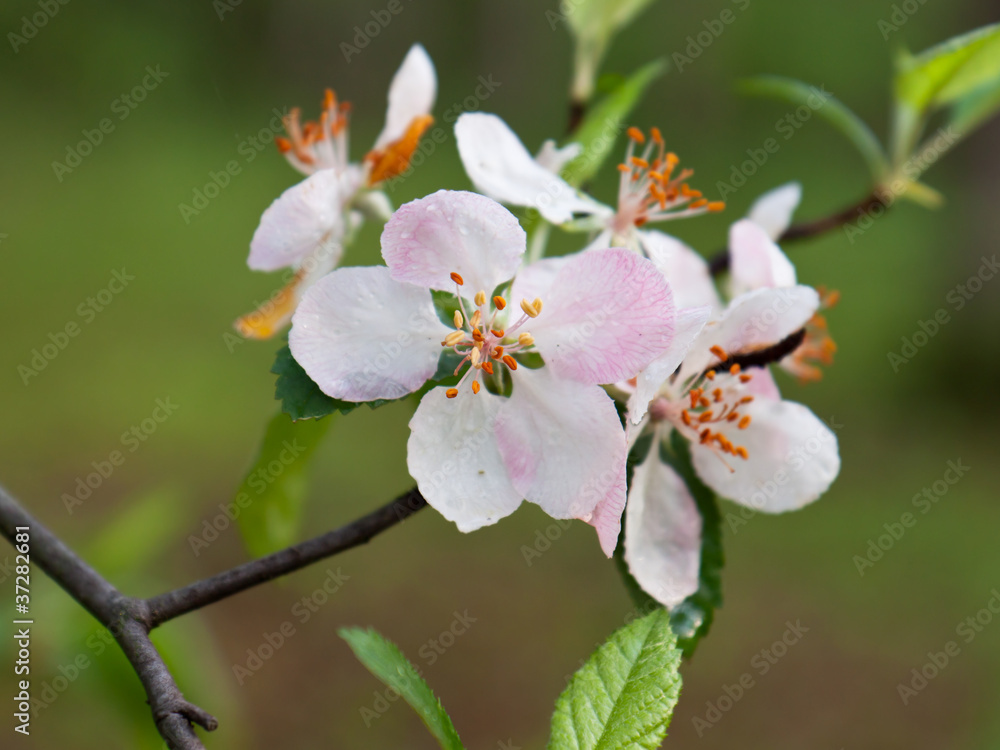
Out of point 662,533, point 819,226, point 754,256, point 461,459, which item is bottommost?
point 819,226

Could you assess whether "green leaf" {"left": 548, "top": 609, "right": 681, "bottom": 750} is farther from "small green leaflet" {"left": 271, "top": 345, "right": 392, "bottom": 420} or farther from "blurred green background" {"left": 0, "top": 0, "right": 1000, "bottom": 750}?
"blurred green background" {"left": 0, "top": 0, "right": 1000, "bottom": 750}

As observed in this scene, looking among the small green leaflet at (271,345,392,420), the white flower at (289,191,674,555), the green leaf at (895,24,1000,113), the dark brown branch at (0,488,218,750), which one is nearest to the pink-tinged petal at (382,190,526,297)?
the white flower at (289,191,674,555)

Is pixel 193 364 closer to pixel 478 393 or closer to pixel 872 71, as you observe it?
pixel 478 393

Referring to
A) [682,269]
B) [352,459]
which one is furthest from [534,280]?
[352,459]

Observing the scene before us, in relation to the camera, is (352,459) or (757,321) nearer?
(757,321)

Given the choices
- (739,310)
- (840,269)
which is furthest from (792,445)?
(840,269)

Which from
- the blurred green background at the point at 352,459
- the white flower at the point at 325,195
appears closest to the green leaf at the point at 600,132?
the white flower at the point at 325,195

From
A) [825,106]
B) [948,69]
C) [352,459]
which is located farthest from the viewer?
[352,459]

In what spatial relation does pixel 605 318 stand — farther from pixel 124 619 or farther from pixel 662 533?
pixel 124 619
